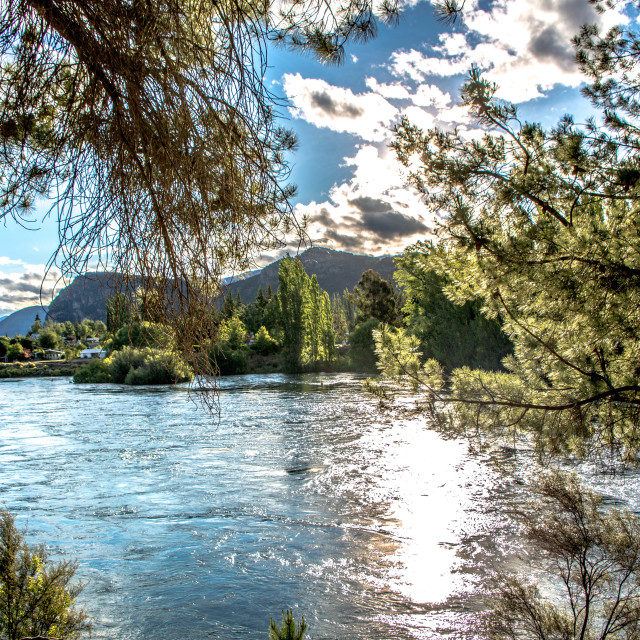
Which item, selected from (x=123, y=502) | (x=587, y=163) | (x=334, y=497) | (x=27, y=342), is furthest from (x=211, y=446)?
(x=27, y=342)

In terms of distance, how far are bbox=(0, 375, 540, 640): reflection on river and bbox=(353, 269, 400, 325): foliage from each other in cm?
3743

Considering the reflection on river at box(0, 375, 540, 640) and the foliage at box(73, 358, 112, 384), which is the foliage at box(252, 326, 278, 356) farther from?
the reflection on river at box(0, 375, 540, 640)

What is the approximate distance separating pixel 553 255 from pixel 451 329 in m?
25.0

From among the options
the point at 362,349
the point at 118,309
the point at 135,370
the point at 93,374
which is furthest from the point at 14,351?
the point at 118,309

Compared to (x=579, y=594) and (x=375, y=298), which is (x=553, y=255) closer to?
(x=579, y=594)

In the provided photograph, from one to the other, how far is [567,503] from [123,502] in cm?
681

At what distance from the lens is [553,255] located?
11.5 ft

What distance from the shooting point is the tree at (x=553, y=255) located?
3.40 metres

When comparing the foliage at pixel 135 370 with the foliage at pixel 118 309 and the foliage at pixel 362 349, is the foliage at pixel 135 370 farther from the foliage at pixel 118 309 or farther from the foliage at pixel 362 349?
the foliage at pixel 118 309

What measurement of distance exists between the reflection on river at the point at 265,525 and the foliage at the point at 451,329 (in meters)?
12.5

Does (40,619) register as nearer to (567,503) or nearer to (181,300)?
(181,300)

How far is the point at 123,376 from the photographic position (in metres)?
40.1

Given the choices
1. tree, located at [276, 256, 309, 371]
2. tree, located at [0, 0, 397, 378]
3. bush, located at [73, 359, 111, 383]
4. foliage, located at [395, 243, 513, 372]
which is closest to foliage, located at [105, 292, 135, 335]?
tree, located at [0, 0, 397, 378]

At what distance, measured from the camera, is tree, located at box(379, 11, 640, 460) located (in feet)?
11.1
